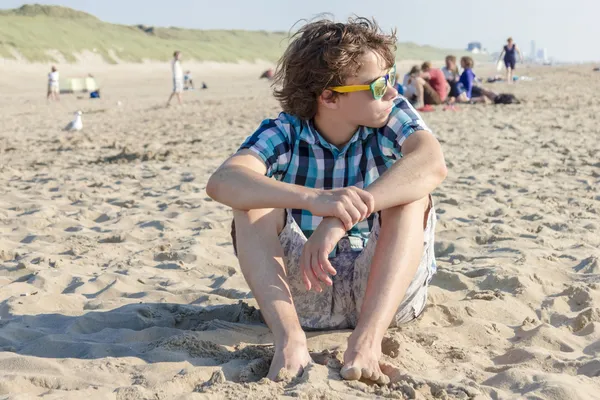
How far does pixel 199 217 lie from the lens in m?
5.12

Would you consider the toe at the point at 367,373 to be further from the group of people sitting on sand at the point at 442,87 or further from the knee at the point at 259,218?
the group of people sitting on sand at the point at 442,87

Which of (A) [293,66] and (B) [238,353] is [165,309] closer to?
(B) [238,353]

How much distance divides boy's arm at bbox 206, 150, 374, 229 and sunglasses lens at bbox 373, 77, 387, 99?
43 centimetres

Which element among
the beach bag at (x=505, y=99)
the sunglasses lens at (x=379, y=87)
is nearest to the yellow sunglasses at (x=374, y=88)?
the sunglasses lens at (x=379, y=87)

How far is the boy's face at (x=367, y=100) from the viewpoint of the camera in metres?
2.64

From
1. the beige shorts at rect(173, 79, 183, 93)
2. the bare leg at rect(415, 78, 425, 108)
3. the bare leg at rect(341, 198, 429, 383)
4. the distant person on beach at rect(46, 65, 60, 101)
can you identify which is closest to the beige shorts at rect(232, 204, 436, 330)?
the bare leg at rect(341, 198, 429, 383)

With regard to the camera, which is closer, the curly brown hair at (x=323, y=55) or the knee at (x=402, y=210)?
the knee at (x=402, y=210)

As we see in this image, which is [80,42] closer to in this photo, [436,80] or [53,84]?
[53,84]

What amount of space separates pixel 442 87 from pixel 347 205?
11.1 m

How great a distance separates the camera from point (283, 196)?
7.91 feet

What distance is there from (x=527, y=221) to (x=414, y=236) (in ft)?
8.46

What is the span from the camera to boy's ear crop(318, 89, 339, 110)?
2670 mm

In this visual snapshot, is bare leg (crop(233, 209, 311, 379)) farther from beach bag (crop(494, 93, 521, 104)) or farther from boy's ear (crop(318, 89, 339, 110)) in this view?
beach bag (crop(494, 93, 521, 104))

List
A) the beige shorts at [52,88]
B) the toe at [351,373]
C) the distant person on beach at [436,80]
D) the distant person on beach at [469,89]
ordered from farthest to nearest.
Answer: the beige shorts at [52,88] < the distant person on beach at [469,89] < the distant person on beach at [436,80] < the toe at [351,373]
